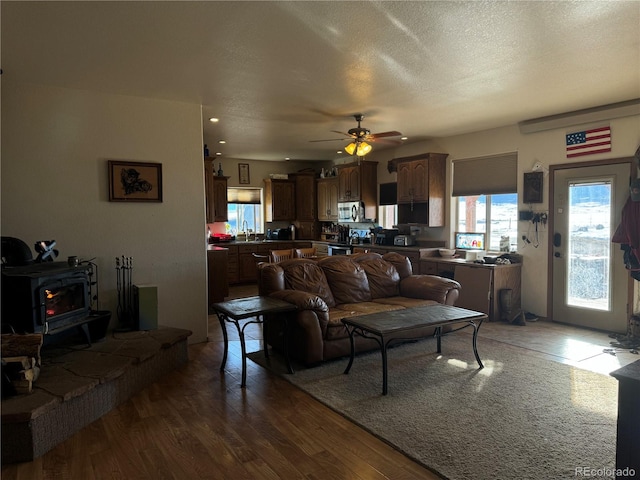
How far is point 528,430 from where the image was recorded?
2.79 m

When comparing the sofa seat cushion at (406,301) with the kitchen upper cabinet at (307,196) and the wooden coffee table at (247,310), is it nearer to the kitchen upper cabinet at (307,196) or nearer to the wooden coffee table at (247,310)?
the wooden coffee table at (247,310)

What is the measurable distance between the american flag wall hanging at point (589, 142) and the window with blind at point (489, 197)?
77 centimetres

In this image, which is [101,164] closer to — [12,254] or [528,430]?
[12,254]

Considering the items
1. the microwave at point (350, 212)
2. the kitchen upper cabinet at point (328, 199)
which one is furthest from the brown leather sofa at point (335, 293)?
the kitchen upper cabinet at point (328, 199)

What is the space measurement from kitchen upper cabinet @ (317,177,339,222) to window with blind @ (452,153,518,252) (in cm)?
295

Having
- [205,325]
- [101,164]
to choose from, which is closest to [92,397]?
[205,325]

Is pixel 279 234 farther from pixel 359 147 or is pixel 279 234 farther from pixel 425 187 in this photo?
pixel 359 147

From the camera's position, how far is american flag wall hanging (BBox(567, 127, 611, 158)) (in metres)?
5.04

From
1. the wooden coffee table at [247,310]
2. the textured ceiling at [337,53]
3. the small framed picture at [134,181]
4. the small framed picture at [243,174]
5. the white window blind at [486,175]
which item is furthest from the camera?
the small framed picture at [243,174]

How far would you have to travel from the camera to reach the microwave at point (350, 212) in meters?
8.34

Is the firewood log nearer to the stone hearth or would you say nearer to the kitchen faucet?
the stone hearth

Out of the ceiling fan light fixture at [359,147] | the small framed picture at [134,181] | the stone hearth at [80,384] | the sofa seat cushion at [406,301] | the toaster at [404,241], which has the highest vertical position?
the ceiling fan light fixture at [359,147]

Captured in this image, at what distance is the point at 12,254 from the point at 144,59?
1828 millimetres
